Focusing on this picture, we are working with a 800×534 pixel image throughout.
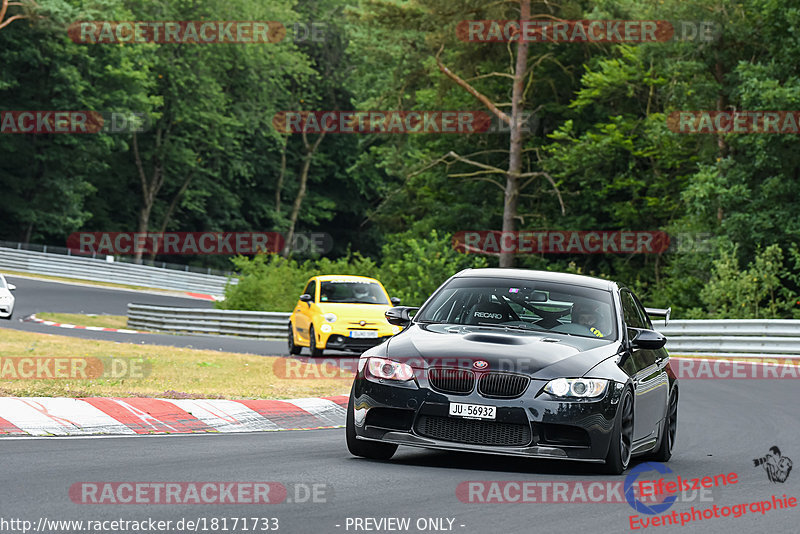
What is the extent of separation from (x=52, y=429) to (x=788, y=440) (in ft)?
22.8

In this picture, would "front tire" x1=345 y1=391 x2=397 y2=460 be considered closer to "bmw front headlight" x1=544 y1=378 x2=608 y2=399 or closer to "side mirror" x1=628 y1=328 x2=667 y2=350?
"bmw front headlight" x1=544 y1=378 x2=608 y2=399

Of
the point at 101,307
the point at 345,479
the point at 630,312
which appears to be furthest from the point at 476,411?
the point at 101,307

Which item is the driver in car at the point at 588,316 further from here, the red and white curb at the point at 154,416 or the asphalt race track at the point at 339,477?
the red and white curb at the point at 154,416

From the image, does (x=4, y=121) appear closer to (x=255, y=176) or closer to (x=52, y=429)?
(x=255, y=176)

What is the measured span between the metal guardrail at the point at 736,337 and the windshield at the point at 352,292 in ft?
20.6

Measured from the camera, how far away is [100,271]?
2457 inches

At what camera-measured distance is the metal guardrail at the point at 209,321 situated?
1389 inches

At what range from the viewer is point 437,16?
47031 mm

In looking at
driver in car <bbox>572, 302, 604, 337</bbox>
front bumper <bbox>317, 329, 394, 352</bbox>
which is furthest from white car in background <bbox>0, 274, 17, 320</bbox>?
driver in car <bbox>572, 302, 604, 337</bbox>

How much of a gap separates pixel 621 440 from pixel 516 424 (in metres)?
0.89

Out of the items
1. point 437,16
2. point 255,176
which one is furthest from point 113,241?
point 437,16

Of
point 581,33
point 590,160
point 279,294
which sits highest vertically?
point 581,33

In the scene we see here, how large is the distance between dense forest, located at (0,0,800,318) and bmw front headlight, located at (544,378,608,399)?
2282 centimetres

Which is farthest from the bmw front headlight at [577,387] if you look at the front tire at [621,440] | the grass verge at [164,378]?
the grass verge at [164,378]
